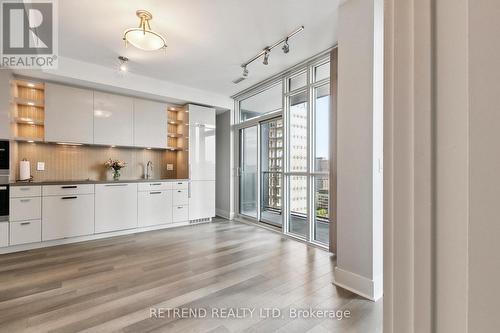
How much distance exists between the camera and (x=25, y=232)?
3.26 m

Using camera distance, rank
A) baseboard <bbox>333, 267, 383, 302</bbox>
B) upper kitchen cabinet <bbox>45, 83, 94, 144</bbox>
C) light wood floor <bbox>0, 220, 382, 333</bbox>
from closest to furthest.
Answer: light wood floor <bbox>0, 220, 382, 333</bbox> < baseboard <bbox>333, 267, 383, 302</bbox> < upper kitchen cabinet <bbox>45, 83, 94, 144</bbox>

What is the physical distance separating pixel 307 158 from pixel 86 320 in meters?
3.12

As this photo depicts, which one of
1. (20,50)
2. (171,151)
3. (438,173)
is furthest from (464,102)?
(171,151)

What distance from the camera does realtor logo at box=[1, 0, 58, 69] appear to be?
94.5 inches

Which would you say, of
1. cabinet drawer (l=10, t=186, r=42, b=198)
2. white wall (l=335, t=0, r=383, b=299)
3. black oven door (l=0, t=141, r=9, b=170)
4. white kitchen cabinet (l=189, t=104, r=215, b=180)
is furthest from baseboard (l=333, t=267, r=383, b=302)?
black oven door (l=0, t=141, r=9, b=170)

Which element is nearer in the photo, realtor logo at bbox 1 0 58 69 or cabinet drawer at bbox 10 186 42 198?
realtor logo at bbox 1 0 58 69

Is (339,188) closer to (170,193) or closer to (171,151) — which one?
(170,193)

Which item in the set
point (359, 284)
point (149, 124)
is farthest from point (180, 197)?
point (359, 284)

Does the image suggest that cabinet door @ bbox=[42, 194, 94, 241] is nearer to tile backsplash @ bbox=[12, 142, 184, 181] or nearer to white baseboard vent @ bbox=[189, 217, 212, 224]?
tile backsplash @ bbox=[12, 142, 184, 181]

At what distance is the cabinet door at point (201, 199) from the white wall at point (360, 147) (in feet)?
10.7

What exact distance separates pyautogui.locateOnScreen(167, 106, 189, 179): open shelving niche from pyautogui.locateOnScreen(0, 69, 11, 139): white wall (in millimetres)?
2357

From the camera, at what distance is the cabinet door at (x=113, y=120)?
402cm

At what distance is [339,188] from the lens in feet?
7.87

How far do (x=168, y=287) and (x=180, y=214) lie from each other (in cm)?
248
